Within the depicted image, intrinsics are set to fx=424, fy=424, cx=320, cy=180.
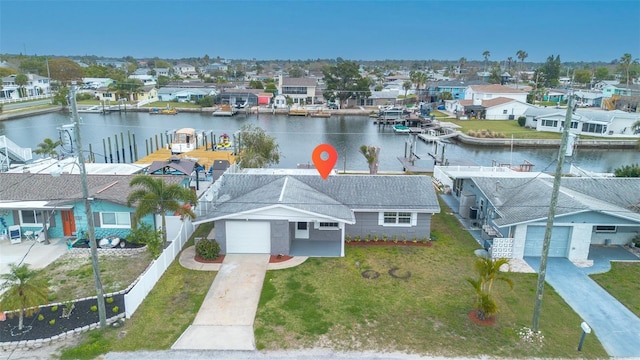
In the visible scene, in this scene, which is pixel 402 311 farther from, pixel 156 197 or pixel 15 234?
pixel 15 234

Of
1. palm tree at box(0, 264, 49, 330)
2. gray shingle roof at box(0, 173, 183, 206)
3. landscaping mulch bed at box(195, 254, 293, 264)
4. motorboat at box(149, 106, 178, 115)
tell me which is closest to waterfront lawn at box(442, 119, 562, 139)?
landscaping mulch bed at box(195, 254, 293, 264)

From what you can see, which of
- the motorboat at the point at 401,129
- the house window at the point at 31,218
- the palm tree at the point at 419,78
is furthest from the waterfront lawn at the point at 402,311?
the palm tree at the point at 419,78

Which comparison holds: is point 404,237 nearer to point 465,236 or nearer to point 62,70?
point 465,236

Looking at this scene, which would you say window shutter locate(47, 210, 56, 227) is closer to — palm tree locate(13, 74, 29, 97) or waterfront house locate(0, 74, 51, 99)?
waterfront house locate(0, 74, 51, 99)

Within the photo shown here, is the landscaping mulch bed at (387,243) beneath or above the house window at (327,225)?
beneath

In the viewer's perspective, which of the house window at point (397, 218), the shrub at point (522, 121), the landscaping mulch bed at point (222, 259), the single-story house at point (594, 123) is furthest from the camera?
the shrub at point (522, 121)

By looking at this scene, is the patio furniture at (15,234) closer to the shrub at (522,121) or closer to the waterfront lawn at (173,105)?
the shrub at (522,121)
